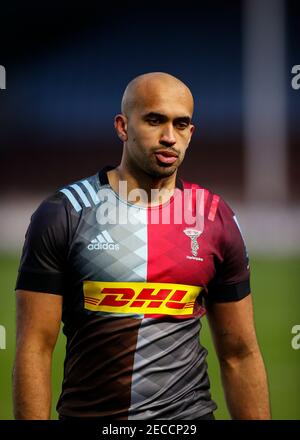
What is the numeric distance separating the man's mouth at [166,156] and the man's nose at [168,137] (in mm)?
37

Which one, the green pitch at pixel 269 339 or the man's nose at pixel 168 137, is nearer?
the man's nose at pixel 168 137

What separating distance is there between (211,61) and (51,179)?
20.5 ft

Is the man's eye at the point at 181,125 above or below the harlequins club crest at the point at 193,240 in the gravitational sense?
above

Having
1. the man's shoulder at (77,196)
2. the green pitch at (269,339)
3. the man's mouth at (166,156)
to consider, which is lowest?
the green pitch at (269,339)

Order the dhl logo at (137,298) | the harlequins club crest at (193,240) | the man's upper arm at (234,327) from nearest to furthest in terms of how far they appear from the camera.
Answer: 1. the dhl logo at (137,298)
2. the harlequins club crest at (193,240)
3. the man's upper arm at (234,327)

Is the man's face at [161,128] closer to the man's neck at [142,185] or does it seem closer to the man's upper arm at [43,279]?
the man's neck at [142,185]

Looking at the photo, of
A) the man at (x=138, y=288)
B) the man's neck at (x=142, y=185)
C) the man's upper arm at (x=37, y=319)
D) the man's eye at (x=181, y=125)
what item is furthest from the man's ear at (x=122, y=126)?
the man's upper arm at (x=37, y=319)

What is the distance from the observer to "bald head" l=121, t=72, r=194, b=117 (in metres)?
3.70

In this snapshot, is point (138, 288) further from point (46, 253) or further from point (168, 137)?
point (168, 137)

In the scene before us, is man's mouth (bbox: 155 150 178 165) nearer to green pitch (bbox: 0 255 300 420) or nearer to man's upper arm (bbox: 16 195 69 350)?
man's upper arm (bbox: 16 195 69 350)

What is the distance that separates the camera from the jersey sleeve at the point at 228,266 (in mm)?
3918

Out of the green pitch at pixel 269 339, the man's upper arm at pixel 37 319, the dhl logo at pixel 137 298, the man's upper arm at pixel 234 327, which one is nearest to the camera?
the man's upper arm at pixel 37 319
